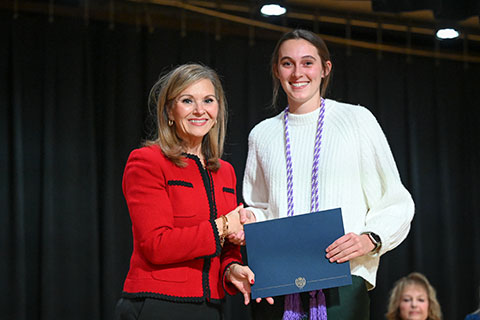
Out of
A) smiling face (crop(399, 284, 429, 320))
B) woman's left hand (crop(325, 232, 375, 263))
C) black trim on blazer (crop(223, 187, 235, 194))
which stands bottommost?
smiling face (crop(399, 284, 429, 320))

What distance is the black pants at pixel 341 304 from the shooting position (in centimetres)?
214

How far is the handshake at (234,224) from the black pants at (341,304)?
23 cm

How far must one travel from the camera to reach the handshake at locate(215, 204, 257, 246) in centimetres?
222

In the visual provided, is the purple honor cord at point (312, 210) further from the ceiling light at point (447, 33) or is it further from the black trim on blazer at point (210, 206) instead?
the ceiling light at point (447, 33)

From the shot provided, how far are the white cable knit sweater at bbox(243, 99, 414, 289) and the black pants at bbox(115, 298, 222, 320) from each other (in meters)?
0.41

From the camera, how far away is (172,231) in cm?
215

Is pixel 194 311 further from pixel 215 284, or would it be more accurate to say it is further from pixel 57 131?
pixel 57 131

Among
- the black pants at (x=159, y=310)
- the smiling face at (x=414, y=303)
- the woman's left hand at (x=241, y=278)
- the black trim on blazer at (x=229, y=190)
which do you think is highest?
the black trim on blazer at (x=229, y=190)

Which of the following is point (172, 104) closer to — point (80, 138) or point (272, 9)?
point (80, 138)

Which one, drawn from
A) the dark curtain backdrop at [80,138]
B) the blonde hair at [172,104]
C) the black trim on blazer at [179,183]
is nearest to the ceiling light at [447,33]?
the dark curtain backdrop at [80,138]

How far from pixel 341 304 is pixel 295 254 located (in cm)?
23

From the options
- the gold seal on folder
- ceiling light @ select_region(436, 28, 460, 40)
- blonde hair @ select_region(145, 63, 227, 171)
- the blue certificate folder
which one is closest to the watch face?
the blue certificate folder

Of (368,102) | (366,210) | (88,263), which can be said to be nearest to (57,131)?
(88,263)

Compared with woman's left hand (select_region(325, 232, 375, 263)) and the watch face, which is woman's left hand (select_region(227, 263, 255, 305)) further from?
the watch face
